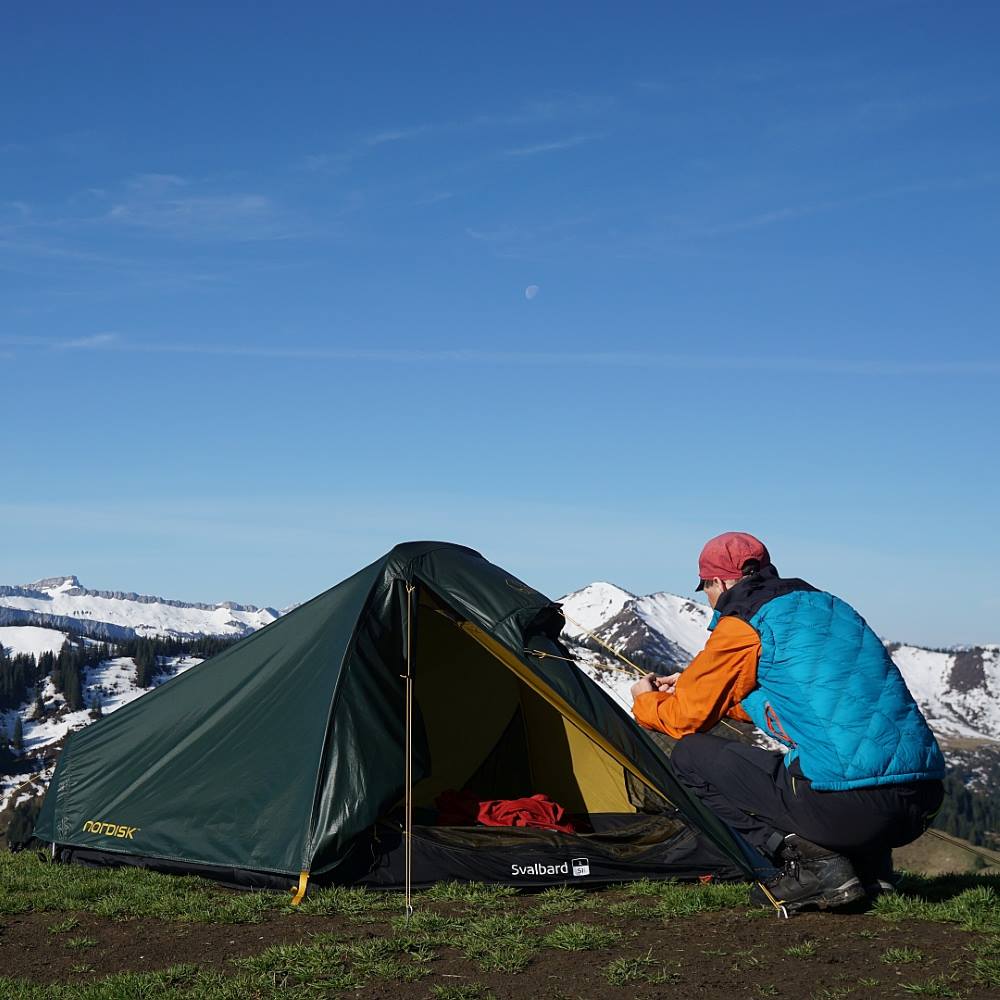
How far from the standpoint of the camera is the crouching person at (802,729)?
698cm

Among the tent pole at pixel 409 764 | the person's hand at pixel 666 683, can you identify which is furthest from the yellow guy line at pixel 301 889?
the person's hand at pixel 666 683

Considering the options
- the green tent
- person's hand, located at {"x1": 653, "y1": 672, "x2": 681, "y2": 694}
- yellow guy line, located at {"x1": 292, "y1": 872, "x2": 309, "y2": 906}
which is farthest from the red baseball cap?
yellow guy line, located at {"x1": 292, "y1": 872, "x2": 309, "y2": 906}

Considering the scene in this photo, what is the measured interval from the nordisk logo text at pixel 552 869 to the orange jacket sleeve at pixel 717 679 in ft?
8.75

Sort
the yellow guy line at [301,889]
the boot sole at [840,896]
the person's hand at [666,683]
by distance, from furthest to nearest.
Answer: the yellow guy line at [301,889]
the person's hand at [666,683]
the boot sole at [840,896]

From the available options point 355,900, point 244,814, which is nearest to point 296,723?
point 244,814

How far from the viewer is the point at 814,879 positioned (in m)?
7.56

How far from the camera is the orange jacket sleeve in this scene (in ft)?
23.9

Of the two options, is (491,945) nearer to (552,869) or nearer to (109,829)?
(552,869)

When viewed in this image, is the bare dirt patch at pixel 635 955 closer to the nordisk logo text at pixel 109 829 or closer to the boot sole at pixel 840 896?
the boot sole at pixel 840 896

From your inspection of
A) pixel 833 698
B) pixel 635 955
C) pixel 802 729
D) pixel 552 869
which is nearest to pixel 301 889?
pixel 552 869

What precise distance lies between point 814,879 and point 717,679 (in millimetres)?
1622

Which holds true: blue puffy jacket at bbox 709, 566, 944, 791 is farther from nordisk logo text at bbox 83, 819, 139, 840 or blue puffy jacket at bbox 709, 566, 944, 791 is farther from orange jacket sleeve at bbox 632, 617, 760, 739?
nordisk logo text at bbox 83, 819, 139, 840

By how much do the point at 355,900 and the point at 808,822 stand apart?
376cm

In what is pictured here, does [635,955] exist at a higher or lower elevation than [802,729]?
lower
